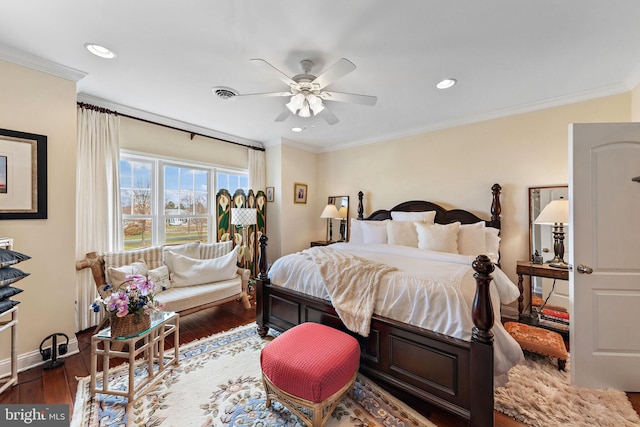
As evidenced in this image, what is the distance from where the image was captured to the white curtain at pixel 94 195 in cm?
284

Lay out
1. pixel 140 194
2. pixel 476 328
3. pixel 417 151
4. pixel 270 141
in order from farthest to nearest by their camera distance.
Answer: pixel 270 141 < pixel 417 151 < pixel 140 194 < pixel 476 328

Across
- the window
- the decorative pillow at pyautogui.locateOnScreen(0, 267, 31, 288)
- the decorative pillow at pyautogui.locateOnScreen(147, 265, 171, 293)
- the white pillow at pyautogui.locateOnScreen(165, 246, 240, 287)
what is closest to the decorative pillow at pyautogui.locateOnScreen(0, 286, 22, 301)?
the decorative pillow at pyautogui.locateOnScreen(0, 267, 31, 288)

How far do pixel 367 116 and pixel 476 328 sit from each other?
286 centimetres

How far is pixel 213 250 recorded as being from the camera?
3613mm

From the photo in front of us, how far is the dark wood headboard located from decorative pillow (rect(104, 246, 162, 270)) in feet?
10.2

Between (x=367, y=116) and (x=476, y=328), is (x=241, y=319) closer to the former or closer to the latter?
(x=476, y=328)

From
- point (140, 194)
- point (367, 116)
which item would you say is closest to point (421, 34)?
point (367, 116)

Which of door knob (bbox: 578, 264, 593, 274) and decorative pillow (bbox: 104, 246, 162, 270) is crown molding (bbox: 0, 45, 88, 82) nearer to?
decorative pillow (bbox: 104, 246, 162, 270)

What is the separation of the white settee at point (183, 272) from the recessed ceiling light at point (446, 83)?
3.18m

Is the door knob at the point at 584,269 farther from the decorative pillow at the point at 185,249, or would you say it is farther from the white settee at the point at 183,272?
the decorative pillow at the point at 185,249

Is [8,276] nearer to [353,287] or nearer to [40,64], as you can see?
[40,64]

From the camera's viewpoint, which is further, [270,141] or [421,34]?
[270,141]

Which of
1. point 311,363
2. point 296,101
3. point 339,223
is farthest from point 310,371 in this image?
point 339,223

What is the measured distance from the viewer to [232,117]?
3.55m
